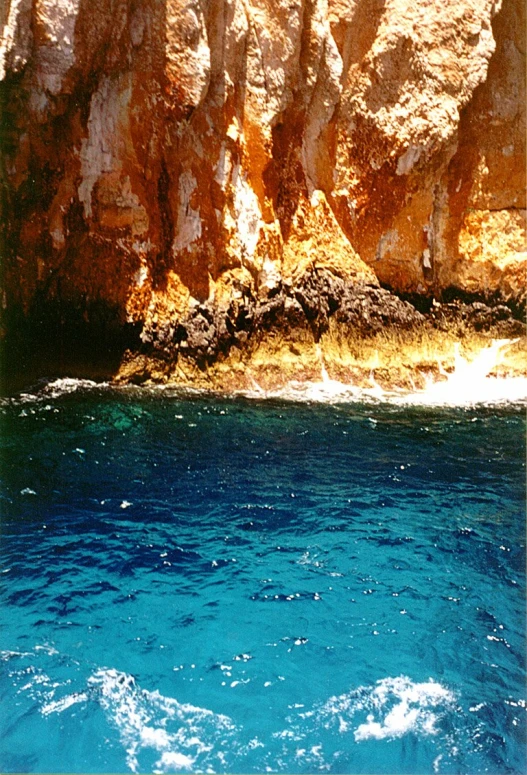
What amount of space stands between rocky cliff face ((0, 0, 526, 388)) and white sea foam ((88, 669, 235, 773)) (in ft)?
39.6

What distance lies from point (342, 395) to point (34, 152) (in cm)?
999

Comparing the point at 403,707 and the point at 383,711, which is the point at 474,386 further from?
the point at 383,711

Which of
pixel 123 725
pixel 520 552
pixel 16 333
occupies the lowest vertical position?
pixel 123 725

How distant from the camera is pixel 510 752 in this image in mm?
5340

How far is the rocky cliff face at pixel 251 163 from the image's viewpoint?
15.3m

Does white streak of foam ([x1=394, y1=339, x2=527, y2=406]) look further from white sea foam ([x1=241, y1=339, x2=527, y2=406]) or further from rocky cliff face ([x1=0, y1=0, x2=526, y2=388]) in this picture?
rocky cliff face ([x1=0, y1=0, x2=526, y2=388])

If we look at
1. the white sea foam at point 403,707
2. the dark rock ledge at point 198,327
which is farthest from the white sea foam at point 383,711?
the dark rock ledge at point 198,327

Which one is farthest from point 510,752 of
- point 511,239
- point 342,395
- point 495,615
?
point 511,239

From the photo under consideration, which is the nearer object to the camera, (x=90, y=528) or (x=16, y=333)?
(x=90, y=528)

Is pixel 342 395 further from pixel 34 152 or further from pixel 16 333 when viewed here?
pixel 34 152

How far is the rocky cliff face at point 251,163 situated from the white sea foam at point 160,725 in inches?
475

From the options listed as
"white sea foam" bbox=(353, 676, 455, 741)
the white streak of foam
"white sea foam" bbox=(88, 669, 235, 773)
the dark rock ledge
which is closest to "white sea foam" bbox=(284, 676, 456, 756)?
"white sea foam" bbox=(353, 676, 455, 741)

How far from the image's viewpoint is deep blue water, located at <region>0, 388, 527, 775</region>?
5328mm

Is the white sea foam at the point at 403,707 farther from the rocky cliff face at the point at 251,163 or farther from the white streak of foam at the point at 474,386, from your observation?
the rocky cliff face at the point at 251,163
